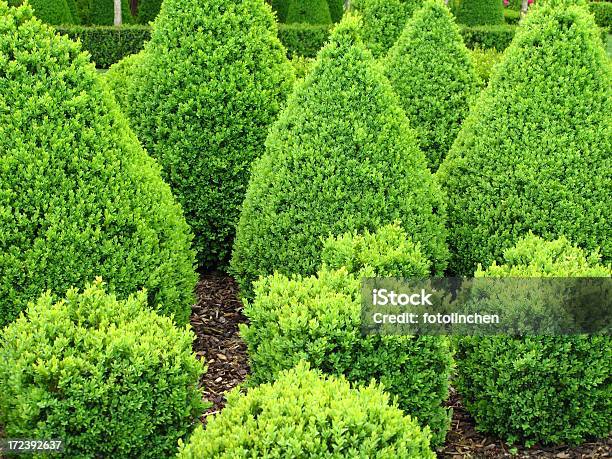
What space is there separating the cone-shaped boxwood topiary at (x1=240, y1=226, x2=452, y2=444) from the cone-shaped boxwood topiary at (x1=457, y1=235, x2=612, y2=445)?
0.37 metres

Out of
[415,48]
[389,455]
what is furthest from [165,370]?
[415,48]

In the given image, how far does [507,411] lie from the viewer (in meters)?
4.89

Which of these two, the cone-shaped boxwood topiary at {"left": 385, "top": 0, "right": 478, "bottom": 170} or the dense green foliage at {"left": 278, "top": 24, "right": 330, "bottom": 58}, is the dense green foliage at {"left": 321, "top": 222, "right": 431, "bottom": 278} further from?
the dense green foliage at {"left": 278, "top": 24, "right": 330, "bottom": 58}

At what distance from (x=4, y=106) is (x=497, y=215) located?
3801 millimetres

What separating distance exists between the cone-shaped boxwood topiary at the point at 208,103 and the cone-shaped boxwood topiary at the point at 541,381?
9.24ft

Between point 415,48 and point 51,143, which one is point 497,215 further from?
point 51,143

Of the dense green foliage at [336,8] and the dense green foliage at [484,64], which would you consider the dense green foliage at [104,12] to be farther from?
the dense green foliage at [484,64]

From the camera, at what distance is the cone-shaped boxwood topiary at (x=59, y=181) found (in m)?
4.85

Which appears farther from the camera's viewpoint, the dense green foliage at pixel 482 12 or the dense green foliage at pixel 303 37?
the dense green foliage at pixel 482 12

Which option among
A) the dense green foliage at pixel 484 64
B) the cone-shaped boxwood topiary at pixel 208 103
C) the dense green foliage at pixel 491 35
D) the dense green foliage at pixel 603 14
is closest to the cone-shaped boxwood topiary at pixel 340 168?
the cone-shaped boxwood topiary at pixel 208 103

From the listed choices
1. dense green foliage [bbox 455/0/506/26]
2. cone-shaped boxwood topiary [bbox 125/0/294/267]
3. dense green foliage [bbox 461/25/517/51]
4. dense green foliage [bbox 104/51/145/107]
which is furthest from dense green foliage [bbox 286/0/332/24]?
cone-shaped boxwood topiary [bbox 125/0/294/267]

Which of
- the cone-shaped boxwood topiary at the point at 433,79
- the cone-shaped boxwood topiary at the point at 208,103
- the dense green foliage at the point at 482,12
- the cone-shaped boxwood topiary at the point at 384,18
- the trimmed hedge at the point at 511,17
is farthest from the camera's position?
the trimmed hedge at the point at 511,17

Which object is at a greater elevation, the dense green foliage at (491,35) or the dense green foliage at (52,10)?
the dense green foliage at (52,10)

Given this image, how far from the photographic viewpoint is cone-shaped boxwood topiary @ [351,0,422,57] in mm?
9758
